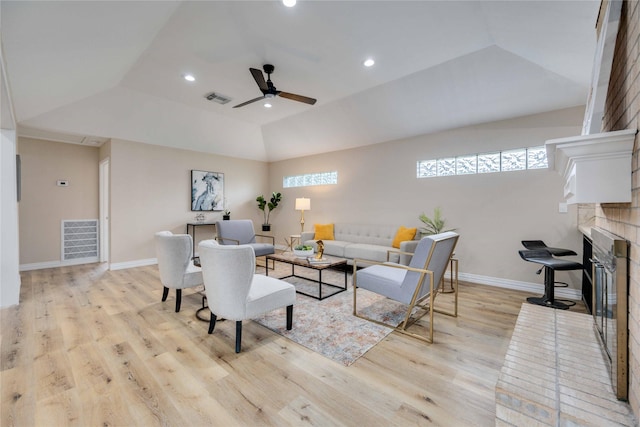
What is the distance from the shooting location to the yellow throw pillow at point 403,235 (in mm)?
4750

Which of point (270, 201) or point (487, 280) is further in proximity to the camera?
point (270, 201)

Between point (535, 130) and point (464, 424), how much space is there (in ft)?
13.3

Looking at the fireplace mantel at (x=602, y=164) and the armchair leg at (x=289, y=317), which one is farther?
the armchair leg at (x=289, y=317)

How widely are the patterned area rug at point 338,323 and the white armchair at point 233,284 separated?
49cm

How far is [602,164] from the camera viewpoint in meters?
1.30

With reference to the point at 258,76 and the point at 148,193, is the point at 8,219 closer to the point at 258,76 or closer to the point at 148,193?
the point at 148,193

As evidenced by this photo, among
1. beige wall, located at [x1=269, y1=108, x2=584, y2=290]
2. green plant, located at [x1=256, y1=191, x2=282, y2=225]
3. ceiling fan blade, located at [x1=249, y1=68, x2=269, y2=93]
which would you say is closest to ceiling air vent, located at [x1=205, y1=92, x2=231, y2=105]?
ceiling fan blade, located at [x1=249, y1=68, x2=269, y2=93]

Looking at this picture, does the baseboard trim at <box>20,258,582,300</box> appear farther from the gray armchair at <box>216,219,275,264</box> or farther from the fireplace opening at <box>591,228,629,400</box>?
the fireplace opening at <box>591,228,629,400</box>

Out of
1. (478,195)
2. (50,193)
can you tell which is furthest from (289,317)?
(50,193)

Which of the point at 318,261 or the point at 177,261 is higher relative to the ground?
the point at 177,261

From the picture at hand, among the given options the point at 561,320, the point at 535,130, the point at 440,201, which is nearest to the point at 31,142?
the point at 440,201

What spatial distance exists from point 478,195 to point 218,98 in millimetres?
4728

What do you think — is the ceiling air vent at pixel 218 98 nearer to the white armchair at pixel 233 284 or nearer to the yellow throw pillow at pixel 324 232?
the yellow throw pillow at pixel 324 232

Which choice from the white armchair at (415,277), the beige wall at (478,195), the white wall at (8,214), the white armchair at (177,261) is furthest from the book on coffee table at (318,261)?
the white wall at (8,214)
